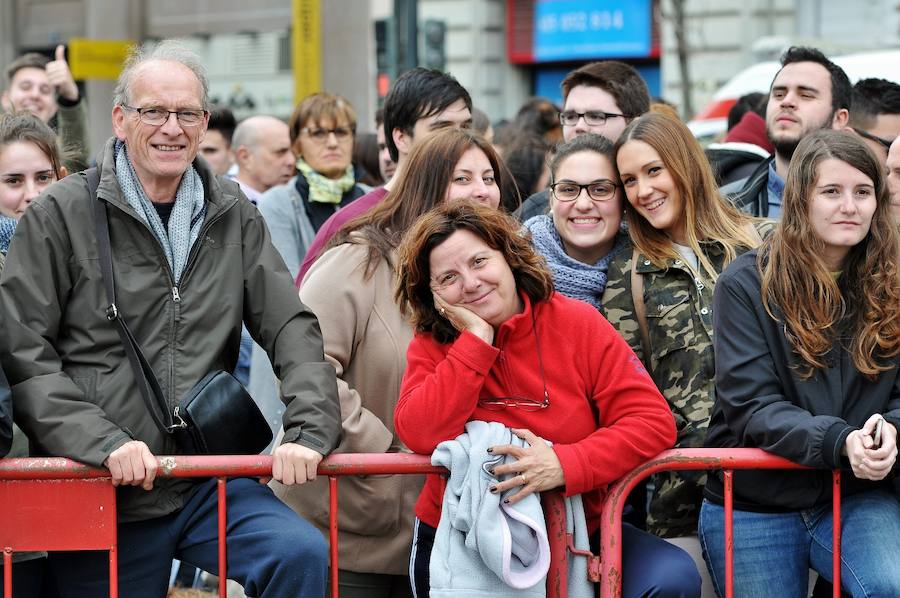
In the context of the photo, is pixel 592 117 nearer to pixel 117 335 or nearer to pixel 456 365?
pixel 456 365

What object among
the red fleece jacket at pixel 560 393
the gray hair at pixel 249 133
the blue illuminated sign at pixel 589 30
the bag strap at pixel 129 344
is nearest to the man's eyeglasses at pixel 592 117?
the red fleece jacket at pixel 560 393

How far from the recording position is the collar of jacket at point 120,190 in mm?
3705

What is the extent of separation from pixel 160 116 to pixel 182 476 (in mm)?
1080

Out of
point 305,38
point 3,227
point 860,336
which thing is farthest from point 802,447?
point 305,38

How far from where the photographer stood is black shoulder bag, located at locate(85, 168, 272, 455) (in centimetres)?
365

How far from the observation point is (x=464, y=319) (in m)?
3.64

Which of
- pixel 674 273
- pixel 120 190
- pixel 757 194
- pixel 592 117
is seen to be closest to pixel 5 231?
pixel 120 190

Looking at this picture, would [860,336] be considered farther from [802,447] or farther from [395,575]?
[395,575]

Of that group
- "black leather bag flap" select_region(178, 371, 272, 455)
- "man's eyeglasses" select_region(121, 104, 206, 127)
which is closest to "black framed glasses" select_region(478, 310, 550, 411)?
"black leather bag flap" select_region(178, 371, 272, 455)

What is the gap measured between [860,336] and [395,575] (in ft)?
5.33

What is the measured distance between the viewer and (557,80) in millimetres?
21047

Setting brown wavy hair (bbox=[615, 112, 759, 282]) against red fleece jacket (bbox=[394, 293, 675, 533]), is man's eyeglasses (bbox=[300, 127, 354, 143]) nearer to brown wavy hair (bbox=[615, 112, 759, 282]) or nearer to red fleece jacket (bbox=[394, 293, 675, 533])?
brown wavy hair (bbox=[615, 112, 759, 282])

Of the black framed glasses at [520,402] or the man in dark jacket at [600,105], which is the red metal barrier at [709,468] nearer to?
the black framed glasses at [520,402]

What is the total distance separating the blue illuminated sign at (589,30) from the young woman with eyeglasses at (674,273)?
52.3ft
